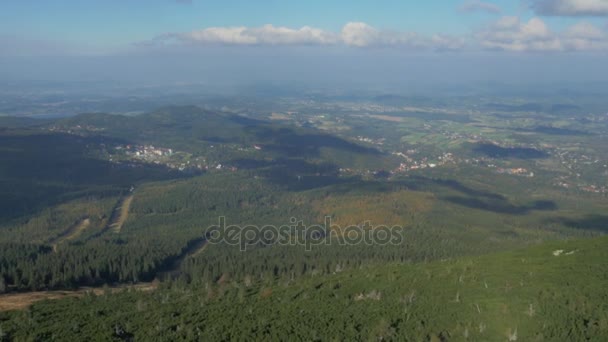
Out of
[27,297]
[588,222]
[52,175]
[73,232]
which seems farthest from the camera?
[52,175]

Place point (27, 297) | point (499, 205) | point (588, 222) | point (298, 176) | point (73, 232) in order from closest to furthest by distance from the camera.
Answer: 1. point (27, 297)
2. point (73, 232)
3. point (588, 222)
4. point (499, 205)
5. point (298, 176)

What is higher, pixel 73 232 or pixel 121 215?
pixel 121 215

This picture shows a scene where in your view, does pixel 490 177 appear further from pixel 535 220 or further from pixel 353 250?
pixel 353 250

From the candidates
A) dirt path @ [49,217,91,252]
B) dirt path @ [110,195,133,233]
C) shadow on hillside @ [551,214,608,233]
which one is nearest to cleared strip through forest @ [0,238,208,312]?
dirt path @ [49,217,91,252]

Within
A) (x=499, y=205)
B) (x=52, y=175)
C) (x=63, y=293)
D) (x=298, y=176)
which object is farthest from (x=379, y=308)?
(x=52, y=175)

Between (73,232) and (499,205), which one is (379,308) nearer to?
(73,232)

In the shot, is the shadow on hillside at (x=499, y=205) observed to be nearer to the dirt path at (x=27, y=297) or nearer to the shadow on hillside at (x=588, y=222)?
the shadow on hillside at (x=588, y=222)

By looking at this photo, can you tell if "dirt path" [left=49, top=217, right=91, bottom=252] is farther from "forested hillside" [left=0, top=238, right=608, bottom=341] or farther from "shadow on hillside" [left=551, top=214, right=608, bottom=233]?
"shadow on hillside" [left=551, top=214, right=608, bottom=233]
